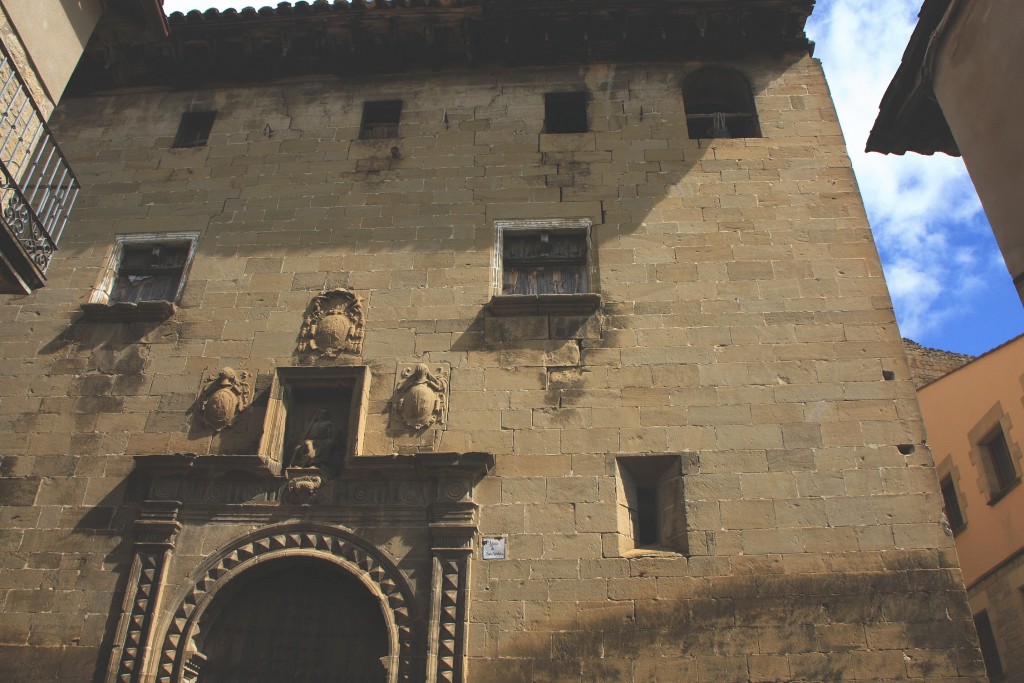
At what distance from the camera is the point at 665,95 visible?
10516mm

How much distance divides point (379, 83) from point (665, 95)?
3733 millimetres

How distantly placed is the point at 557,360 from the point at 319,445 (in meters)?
2.50

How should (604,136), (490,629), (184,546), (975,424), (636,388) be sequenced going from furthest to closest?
(975,424)
(604,136)
(636,388)
(184,546)
(490,629)

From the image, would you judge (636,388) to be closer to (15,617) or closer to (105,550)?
(105,550)

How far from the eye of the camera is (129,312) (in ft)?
30.1

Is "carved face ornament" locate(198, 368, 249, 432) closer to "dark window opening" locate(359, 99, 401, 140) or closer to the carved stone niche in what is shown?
the carved stone niche

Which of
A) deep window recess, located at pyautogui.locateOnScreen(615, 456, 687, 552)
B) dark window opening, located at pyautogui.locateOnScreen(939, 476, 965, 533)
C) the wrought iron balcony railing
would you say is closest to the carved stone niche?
the wrought iron balcony railing

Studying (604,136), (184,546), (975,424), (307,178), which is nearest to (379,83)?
(307,178)

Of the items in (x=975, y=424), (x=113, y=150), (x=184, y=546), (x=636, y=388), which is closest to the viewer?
(x=184, y=546)

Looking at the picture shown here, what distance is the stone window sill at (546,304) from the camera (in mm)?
8727

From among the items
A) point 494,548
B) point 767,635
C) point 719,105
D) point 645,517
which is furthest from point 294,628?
point 719,105

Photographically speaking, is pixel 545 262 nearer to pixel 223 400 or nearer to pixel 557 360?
pixel 557 360

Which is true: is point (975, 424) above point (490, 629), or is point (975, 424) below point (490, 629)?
above

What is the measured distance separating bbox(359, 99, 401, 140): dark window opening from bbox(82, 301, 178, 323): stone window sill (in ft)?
10.8
